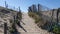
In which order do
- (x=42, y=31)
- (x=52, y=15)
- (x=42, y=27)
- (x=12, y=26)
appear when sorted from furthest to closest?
(x=52, y=15)
(x=42, y=27)
(x=42, y=31)
(x=12, y=26)

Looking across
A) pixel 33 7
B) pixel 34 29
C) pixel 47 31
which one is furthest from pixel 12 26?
pixel 33 7

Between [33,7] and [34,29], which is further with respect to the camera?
[33,7]

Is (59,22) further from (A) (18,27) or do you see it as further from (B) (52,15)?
(A) (18,27)

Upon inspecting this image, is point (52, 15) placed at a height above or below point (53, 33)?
above

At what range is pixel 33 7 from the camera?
29.6 m

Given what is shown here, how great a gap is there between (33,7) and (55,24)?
976 cm

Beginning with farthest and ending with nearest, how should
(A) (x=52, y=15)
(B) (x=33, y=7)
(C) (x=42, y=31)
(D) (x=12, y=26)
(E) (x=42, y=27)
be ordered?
1. (B) (x=33, y=7)
2. (A) (x=52, y=15)
3. (E) (x=42, y=27)
4. (C) (x=42, y=31)
5. (D) (x=12, y=26)

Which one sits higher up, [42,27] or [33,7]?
[33,7]

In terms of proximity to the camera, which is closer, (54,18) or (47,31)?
(47,31)

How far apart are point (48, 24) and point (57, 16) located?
1.74m

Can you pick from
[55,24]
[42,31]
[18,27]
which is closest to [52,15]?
[55,24]

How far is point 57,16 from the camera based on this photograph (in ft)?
71.6

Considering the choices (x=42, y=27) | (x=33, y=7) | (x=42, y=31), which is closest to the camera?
(x=42, y=31)

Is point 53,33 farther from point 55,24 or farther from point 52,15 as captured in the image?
point 52,15
